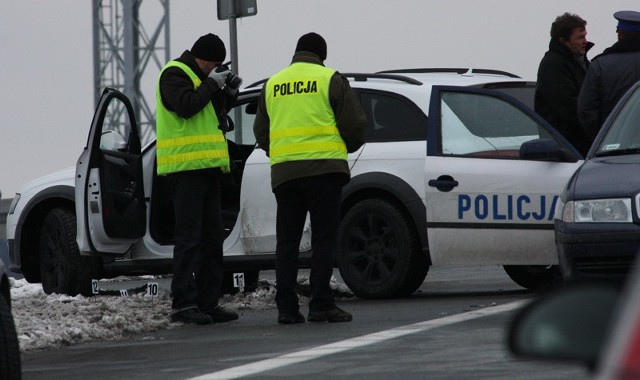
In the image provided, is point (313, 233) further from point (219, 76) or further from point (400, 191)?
point (400, 191)

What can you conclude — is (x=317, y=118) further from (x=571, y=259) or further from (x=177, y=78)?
(x=571, y=259)

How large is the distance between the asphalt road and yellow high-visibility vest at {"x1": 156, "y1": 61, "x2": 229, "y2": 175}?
944 mm

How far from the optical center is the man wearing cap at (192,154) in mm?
8617

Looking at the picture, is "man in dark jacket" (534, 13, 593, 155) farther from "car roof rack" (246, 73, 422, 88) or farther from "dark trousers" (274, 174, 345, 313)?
"dark trousers" (274, 174, 345, 313)

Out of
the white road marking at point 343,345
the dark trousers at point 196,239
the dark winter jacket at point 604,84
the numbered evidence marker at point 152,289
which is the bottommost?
the numbered evidence marker at point 152,289

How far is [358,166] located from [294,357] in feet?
11.5

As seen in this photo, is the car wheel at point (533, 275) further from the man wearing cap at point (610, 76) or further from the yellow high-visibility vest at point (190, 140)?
the yellow high-visibility vest at point (190, 140)

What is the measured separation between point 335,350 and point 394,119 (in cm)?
344

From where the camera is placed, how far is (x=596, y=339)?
75.7 inches

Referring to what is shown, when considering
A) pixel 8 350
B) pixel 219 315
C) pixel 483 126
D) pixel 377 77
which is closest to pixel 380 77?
pixel 377 77

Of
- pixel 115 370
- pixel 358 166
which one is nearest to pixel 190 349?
pixel 115 370

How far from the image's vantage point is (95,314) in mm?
8836

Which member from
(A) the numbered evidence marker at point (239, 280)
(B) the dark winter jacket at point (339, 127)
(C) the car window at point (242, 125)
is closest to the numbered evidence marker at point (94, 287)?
(A) the numbered evidence marker at point (239, 280)

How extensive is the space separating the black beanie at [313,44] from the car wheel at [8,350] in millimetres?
3952
